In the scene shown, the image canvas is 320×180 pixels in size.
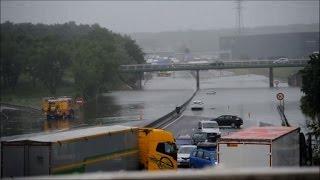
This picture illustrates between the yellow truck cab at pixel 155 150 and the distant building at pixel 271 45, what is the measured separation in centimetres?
8090

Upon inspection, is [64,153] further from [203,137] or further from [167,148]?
[203,137]

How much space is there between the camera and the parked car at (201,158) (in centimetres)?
1366

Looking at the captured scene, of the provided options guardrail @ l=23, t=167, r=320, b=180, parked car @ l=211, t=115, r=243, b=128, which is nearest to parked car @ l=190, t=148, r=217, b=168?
guardrail @ l=23, t=167, r=320, b=180

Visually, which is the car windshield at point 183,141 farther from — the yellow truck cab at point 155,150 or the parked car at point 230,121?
the parked car at point 230,121

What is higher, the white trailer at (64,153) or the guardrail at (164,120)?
the white trailer at (64,153)

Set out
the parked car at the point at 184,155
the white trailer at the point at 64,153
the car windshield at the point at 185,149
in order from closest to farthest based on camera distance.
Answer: the white trailer at the point at 64,153
the parked car at the point at 184,155
the car windshield at the point at 185,149

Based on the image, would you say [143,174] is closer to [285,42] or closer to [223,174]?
[223,174]

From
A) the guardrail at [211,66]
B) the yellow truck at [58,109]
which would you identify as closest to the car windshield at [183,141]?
the yellow truck at [58,109]

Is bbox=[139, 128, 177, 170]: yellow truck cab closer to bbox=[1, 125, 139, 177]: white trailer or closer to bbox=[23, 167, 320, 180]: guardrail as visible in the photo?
bbox=[1, 125, 139, 177]: white trailer

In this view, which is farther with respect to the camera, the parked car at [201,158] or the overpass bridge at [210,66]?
the overpass bridge at [210,66]

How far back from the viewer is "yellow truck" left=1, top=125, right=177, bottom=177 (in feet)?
30.9

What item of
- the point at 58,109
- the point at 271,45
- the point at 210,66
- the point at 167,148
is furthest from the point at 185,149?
the point at 271,45

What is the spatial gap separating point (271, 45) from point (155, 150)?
361ft

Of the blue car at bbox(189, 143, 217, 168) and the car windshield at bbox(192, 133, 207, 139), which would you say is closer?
the blue car at bbox(189, 143, 217, 168)
